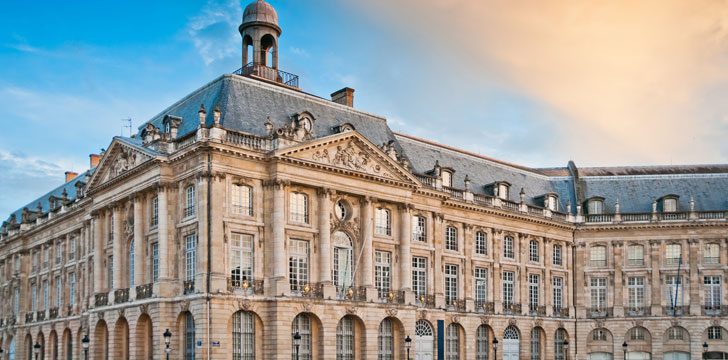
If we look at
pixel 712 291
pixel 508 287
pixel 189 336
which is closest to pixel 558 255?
pixel 508 287

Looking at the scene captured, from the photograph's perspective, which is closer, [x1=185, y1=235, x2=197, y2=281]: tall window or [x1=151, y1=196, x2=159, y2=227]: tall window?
[x1=185, y1=235, x2=197, y2=281]: tall window

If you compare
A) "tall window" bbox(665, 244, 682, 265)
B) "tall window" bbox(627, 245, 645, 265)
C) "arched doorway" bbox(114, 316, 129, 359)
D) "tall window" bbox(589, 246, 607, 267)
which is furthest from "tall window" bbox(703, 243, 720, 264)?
"arched doorway" bbox(114, 316, 129, 359)

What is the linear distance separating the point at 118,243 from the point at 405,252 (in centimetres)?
1427

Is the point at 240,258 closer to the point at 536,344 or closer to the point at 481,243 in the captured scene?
the point at 481,243

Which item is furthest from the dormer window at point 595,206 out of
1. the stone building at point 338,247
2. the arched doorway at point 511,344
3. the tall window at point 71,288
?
the tall window at point 71,288

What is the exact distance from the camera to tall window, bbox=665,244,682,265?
181ft

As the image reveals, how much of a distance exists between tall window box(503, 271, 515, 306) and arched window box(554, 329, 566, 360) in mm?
5020

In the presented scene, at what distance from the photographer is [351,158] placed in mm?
41688

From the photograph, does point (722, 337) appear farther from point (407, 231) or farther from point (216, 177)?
point (216, 177)

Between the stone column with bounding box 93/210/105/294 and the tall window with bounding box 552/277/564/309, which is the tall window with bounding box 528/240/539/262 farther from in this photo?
the stone column with bounding box 93/210/105/294

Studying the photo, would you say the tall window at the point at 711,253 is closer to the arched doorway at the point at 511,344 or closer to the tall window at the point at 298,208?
the arched doorway at the point at 511,344

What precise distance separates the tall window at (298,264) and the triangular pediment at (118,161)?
7.57m

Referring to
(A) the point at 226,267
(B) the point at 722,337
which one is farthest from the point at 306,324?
(B) the point at 722,337

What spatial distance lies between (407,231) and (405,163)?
3618 millimetres
